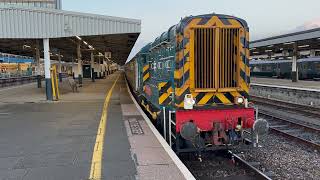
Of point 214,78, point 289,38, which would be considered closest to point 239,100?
point 214,78

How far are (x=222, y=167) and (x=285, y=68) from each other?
146 ft

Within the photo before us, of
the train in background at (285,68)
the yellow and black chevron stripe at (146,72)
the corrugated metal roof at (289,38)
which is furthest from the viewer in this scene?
the train in background at (285,68)

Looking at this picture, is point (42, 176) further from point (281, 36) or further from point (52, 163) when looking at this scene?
point (281, 36)

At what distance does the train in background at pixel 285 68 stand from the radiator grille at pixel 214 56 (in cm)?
3794

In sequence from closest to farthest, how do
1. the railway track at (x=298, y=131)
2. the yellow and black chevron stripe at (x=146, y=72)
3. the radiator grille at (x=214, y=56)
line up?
the radiator grille at (x=214, y=56) → the railway track at (x=298, y=131) → the yellow and black chevron stripe at (x=146, y=72)

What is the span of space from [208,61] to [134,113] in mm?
6205

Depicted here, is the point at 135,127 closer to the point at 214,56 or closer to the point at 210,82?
the point at 210,82

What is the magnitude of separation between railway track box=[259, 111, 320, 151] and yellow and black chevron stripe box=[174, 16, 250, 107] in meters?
3.40

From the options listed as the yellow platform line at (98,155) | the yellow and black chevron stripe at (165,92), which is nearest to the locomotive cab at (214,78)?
the yellow and black chevron stripe at (165,92)

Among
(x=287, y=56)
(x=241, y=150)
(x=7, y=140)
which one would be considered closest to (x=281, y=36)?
(x=287, y=56)

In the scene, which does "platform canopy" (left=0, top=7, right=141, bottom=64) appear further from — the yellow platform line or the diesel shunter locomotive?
the diesel shunter locomotive

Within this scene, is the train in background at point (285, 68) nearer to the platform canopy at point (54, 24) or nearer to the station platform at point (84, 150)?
the platform canopy at point (54, 24)

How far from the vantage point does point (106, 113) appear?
14102 millimetres

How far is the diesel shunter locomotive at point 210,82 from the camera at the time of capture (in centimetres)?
806
